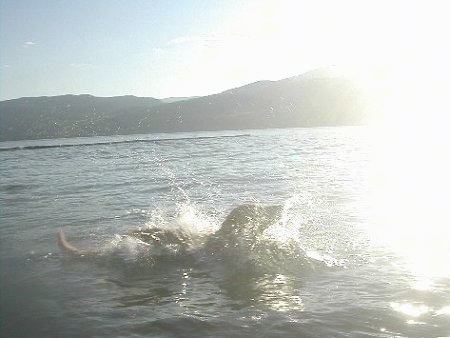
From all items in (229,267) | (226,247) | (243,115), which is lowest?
(229,267)

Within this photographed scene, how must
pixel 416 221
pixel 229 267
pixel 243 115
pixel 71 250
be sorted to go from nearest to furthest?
pixel 229 267 → pixel 71 250 → pixel 416 221 → pixel 243 115

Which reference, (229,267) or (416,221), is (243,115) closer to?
(416,221)

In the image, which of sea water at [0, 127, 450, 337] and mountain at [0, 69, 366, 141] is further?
mountain at [0, 69, 366, 141]

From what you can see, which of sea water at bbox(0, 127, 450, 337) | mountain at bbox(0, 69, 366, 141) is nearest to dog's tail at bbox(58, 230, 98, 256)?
sea water at bbox(0, 127, 450, 337)

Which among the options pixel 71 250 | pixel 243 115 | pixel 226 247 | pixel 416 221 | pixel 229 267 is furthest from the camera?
pixel 243 115

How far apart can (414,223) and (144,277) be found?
6756mm

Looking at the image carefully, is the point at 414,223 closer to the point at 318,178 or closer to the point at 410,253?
the point at 410,253

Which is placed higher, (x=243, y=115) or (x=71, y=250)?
(x=243, y=115)

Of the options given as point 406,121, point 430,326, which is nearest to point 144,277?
point 430,326

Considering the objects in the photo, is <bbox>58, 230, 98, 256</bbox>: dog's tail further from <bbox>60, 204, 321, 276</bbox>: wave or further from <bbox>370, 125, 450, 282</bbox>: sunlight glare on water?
<bbox>370, 125, 450, 282</bbox>: sunlight glare on water

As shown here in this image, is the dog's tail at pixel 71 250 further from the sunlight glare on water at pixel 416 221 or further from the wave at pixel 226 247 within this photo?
the sunlight glare on water at pixel 416 221

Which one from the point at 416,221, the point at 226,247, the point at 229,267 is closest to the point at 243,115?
the point at 416,221

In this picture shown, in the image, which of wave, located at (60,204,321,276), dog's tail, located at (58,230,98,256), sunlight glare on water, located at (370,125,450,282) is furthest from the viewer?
dog's tail, located at (58,230,98,256)

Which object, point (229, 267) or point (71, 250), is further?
point (71, 250)
